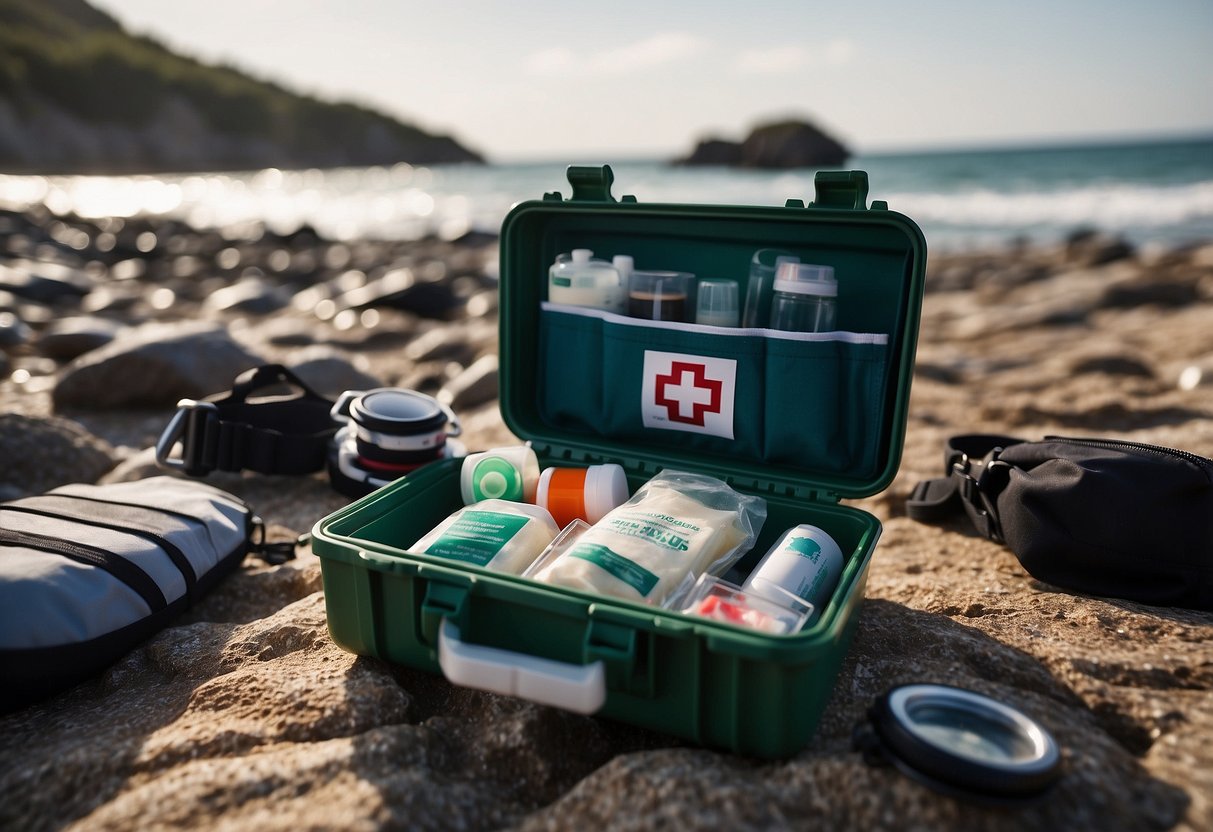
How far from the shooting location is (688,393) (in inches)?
96.6

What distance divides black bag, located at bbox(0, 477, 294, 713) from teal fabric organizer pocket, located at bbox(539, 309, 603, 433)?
99 centimetres

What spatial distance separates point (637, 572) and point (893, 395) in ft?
3.23

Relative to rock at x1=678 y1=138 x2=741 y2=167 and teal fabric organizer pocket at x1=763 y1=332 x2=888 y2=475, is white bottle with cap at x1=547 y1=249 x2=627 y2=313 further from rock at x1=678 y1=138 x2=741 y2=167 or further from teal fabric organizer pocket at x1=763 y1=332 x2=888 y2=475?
rock at x1=678 y1=138 x2=741 y2=167

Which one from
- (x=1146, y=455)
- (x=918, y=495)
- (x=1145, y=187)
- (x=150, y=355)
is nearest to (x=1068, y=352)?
(x=918, y=495)

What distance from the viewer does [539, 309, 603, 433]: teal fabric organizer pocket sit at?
2.57 m

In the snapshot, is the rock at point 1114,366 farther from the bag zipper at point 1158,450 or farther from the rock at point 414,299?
the rock at point 414,299

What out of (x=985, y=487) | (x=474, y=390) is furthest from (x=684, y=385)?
(x=474, y=390)

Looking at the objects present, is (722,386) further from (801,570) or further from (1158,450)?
(1158,450)

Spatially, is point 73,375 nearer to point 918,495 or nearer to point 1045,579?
point 918,495

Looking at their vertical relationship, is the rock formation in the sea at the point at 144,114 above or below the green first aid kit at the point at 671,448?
above

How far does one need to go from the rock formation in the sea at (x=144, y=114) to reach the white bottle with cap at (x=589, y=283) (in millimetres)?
41318

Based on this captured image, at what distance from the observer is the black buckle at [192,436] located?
2.82 meters

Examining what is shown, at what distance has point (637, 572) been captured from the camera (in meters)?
1.76

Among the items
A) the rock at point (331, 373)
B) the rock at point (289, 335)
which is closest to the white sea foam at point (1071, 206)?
the rock at point (289, 335)
